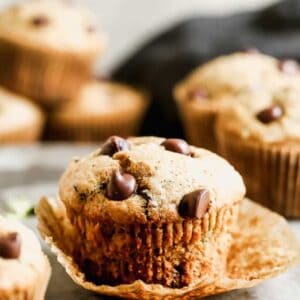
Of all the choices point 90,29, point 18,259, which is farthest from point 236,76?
point 18,259

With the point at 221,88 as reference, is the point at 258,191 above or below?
below

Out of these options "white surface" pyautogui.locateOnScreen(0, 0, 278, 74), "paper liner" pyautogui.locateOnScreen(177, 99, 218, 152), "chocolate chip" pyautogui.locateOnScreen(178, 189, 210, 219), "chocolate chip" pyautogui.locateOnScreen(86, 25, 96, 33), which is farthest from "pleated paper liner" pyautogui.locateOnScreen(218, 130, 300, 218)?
"white surface" pyautogui.locateOnScreen(0, 0, 278, 74)

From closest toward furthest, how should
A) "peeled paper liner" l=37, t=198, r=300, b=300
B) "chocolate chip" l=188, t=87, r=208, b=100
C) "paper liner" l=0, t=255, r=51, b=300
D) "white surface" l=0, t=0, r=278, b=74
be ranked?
1. "paper liner" l=0, t=255, r=51, b=300
2. "peeled paper liner" l=37, t=198, r=300, b=300
3. "chocolate chip" l=188, t=87, r=208, b=100
4. "white surface" l=0, t=0, r=278, b=74

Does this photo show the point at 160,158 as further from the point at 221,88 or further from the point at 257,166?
the point at 221,88

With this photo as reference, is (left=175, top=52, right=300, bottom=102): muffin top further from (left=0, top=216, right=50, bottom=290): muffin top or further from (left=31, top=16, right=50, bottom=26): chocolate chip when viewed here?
(left=0, top=216, right=50, bottom=290): muffin top

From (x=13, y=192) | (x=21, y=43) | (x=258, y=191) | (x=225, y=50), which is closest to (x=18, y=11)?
(x=21, y=43)

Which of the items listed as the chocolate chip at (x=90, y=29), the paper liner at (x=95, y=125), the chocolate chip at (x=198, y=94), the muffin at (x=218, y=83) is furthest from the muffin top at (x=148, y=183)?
the paper liner at (x=95, y=125)
